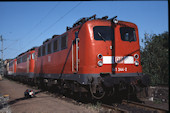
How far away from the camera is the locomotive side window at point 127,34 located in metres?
8.15

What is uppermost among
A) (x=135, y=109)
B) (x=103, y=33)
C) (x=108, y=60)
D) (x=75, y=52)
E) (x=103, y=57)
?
(x=103, y=33)

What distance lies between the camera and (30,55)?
707 inches

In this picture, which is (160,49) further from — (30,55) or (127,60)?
(30,55)

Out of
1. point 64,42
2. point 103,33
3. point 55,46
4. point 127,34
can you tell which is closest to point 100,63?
point 103,33

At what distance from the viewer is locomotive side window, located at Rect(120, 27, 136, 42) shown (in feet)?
26.7

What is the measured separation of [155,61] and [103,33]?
7598mm

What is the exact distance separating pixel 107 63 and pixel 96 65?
0.51m

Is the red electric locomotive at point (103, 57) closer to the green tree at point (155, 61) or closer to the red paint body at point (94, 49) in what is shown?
the red paint body at point (94, 49)

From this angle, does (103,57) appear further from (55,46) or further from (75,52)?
(55,46)

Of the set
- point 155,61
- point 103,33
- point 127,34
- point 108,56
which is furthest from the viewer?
point 155,61

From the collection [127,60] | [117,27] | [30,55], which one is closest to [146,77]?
[127,60]

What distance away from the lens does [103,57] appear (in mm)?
7328

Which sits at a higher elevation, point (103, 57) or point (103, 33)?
point (103, 33)

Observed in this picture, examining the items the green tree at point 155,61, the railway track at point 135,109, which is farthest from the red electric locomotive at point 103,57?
the green tree at point 155,61
